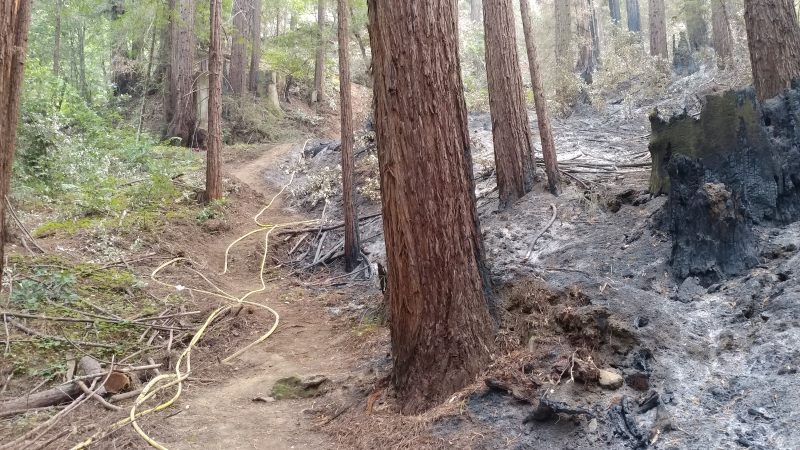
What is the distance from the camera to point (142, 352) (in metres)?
6.09

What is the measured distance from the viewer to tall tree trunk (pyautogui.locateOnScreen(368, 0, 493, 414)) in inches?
159

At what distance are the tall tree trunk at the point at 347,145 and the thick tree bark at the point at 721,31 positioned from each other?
362 inches

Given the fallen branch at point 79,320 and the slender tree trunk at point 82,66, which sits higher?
the slender tree trunk at point 82,66

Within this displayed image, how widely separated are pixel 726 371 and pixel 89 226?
29.2 feet

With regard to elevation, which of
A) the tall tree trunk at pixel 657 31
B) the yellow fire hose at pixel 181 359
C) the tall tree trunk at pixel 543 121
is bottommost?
the yellow fire hose at pixel 181 359

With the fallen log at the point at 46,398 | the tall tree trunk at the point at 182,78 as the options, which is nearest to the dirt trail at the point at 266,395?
the fallen log at the point at 46,398

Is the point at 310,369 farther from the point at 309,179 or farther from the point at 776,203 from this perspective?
the point at 309,179

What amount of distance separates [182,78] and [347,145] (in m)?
10.3

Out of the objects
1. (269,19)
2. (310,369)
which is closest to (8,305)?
(310,369)

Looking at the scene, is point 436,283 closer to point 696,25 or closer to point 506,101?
point 506,101

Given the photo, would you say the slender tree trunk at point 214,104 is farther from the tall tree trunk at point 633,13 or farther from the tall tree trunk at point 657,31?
the tall tree trunk at point 633,13

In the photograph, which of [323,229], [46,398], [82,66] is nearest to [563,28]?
[323,229]

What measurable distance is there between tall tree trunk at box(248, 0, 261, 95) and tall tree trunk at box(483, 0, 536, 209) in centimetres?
1274

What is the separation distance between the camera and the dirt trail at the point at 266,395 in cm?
447
